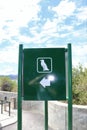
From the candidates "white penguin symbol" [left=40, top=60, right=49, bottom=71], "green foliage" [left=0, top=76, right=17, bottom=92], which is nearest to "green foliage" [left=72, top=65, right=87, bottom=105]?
"white penguin symbol" [left=40, top=60, right=49, bottom=71]

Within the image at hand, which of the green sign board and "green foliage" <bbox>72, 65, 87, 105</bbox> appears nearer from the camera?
the green sign board

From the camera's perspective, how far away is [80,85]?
45.1 feet

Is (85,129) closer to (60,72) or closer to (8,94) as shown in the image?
(60,72)

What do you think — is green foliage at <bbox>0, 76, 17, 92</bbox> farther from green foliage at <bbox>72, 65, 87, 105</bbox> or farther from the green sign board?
the green sign board

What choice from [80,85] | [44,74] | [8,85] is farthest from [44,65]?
[8,85]

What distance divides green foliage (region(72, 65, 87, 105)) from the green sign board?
5.33 m

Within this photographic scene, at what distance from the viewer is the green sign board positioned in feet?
26.0

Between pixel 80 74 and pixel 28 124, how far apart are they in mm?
3050

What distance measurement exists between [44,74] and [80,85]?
234 inches

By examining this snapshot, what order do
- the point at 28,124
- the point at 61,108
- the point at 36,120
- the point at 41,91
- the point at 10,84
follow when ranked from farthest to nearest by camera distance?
the point at 10,84
the point at 36,120
the point at 28,124
the point at 61,108
the point at 41,91

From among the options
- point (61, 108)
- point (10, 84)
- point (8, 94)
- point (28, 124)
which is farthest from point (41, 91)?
point (10, 84)

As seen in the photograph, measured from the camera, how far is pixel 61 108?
11.9 metres

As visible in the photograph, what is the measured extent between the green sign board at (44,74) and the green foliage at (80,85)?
5332mm

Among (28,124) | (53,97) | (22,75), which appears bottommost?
(28,124)
